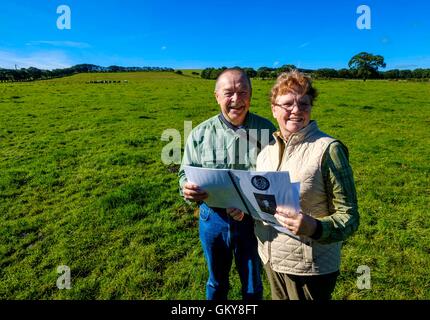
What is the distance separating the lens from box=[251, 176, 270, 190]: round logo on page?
7.43 ft

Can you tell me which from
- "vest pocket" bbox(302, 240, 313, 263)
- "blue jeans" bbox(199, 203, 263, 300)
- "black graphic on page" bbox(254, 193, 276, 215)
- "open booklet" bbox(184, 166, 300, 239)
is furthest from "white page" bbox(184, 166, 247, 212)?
"vest pocket" bbox(302, 240, 313, 263)

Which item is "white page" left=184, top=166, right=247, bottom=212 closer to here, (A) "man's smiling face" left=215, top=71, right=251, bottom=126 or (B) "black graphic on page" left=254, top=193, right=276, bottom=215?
(B) "black graphic on page" left=254, top=193, right=276, bottom=215

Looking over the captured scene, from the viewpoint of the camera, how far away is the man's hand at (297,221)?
222 centimetres

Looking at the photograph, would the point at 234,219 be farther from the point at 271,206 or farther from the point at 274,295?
the point at 271,206

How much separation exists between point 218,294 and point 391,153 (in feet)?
32.9

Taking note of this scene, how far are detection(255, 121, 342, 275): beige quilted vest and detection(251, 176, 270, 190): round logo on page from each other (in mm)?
302

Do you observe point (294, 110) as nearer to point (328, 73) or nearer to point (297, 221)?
point (297, 221)

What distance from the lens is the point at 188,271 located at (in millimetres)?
5203

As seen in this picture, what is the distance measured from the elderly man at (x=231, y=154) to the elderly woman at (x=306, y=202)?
0.51m

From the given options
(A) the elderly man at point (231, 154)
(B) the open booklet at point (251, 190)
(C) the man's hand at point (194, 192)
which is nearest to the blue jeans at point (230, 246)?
(A) the elderly man at point (231, 154)

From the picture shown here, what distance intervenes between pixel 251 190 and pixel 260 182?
179mm

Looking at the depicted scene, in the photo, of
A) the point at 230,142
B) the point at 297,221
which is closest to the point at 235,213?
the point at 230,142

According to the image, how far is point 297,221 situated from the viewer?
7.27 ft

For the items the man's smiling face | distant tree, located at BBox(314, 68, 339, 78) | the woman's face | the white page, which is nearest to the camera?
the woman's face
